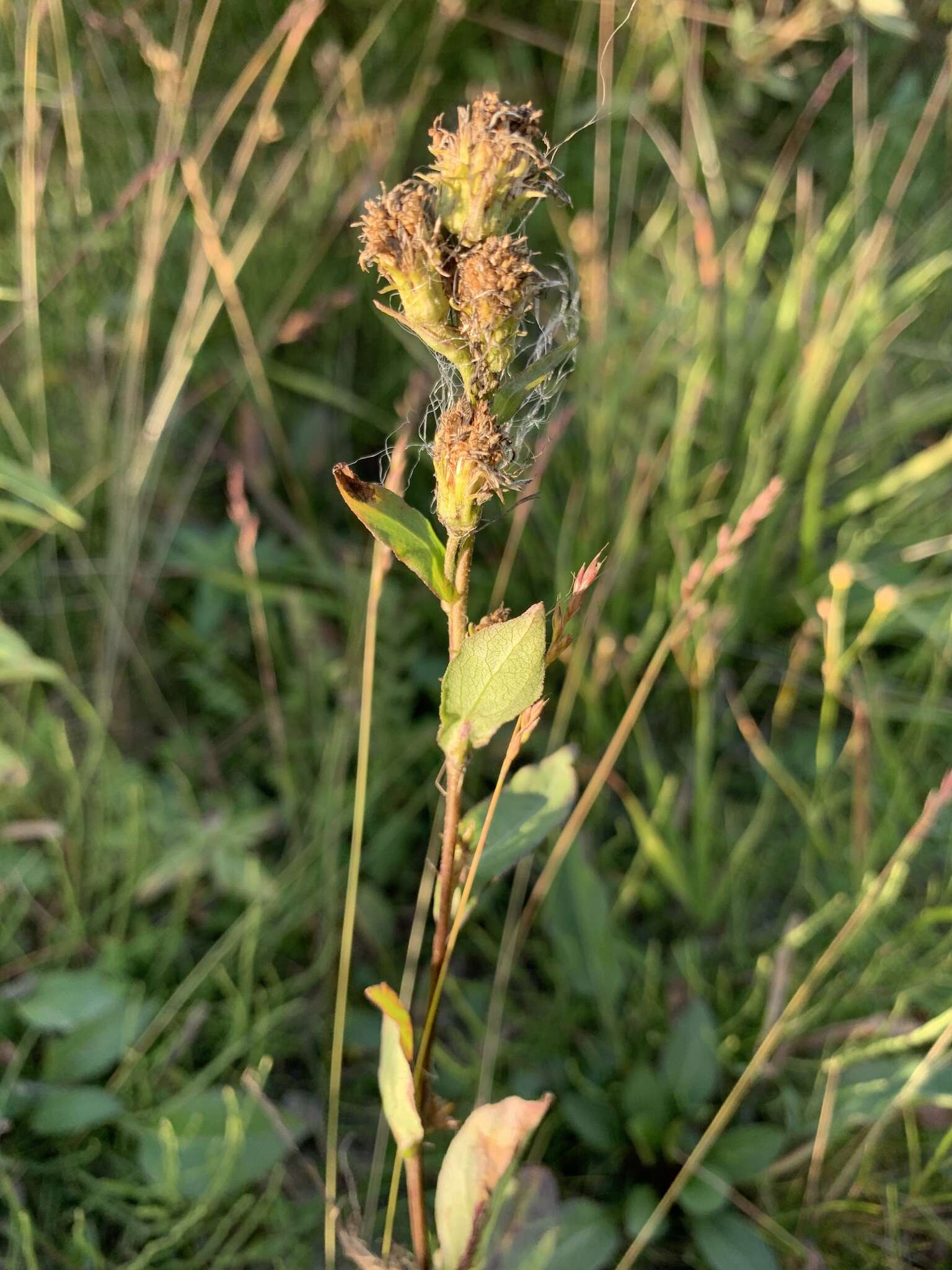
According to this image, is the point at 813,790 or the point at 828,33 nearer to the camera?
the point at 813,790

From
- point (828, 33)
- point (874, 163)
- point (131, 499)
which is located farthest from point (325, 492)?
point (828, 33)

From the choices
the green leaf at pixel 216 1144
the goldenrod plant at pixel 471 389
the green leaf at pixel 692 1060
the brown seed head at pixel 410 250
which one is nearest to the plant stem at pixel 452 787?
the goldenrod plant at pixel 471 389

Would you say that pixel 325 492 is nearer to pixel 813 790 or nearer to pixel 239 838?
pixel 239 838

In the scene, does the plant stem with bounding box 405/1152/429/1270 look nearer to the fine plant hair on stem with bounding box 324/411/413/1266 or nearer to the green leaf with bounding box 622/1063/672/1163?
the fine plant hair on stem with bounding box 324/411/413/1266

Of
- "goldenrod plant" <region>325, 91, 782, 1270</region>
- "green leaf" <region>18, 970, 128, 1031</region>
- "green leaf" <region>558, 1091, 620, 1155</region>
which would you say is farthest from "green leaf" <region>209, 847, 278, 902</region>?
"goldenrod plant" <region>325, 91, 782, 1270</region>

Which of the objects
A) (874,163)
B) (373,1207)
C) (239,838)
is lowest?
(373,1207)

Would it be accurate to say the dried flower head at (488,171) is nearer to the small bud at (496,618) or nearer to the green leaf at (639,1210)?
the small bud at (496,618)

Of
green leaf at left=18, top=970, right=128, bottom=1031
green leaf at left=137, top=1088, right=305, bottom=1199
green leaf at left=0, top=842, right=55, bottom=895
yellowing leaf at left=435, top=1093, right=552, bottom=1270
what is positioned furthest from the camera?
green leaf at left=0, top=842, right=55, bottom=895
